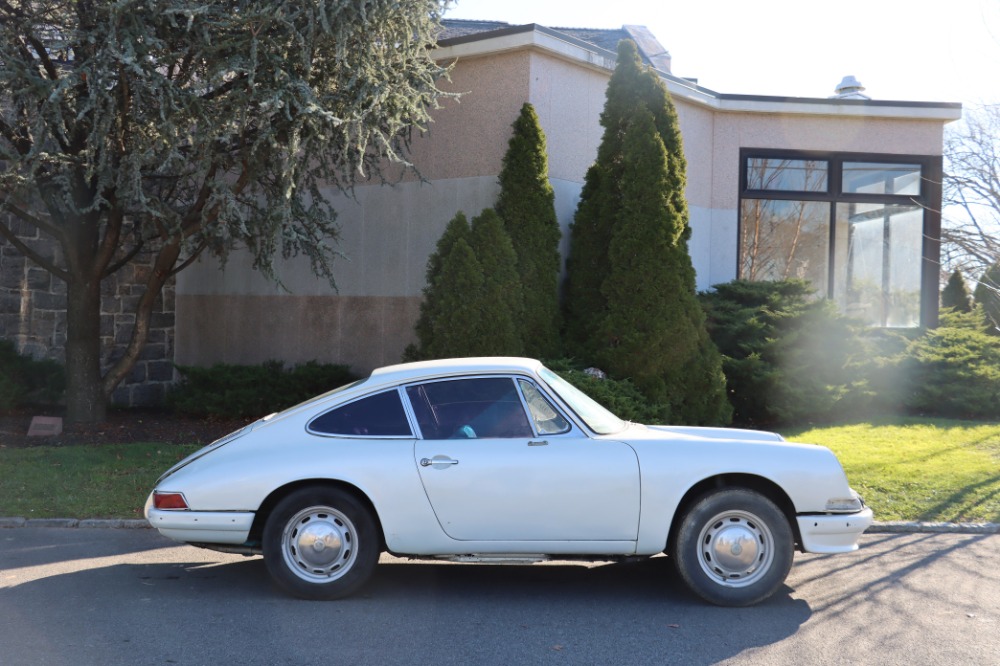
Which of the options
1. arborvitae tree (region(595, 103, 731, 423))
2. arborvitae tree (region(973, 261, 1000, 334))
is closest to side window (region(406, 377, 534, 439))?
arborvitae tree (region(595, 103, 731, 423))

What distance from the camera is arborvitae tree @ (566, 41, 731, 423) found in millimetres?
11031

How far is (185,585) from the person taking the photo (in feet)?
20.3

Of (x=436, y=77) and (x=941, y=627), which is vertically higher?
(x=436, y=77)

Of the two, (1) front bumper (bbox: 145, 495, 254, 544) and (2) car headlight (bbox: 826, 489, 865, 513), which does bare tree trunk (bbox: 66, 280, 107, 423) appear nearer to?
(1) front bumper (bbox: 145, 495, 254, 544)

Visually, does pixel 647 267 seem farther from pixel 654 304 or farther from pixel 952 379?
pixel 952 379

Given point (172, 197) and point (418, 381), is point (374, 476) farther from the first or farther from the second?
point (172, 197)

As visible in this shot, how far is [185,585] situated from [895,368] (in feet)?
35.4

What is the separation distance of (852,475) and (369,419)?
5.61m

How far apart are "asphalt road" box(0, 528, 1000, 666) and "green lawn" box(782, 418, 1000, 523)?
139 centimetres

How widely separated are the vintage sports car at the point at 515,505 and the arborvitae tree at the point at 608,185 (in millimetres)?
5690

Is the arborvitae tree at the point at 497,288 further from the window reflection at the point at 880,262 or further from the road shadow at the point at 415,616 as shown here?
the window reflection at the point at 880,262

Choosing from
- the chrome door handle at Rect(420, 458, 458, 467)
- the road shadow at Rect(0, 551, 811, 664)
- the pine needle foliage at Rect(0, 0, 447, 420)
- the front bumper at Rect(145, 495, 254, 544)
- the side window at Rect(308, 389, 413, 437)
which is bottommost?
the road shadow at Rect(0, 551, 811, 664)

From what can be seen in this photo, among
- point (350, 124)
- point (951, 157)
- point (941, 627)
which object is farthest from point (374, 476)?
point (951, 157)

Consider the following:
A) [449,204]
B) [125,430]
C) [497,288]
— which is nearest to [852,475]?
[497,288]
